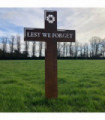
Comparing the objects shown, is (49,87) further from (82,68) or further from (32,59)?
(82,68)

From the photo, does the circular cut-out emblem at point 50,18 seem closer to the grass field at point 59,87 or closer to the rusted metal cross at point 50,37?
the rusted metal cross at point 50,37

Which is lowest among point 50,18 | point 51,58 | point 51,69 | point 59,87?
point 59,87

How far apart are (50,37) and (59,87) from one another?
1.11 meters

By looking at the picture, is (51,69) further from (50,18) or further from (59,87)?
(50,18)

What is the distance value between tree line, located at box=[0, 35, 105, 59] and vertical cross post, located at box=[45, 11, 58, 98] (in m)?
0.75

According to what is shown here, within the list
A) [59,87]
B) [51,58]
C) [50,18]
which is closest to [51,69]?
[51,58]

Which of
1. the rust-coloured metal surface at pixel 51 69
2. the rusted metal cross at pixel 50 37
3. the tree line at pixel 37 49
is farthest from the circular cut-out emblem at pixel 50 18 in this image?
the tree line at pixel 37 49

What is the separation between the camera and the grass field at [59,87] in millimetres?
2814

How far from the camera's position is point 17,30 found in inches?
141

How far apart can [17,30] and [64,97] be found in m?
1.64

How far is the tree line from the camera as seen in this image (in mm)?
3734

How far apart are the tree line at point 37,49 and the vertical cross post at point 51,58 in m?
0.75

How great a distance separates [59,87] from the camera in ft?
11.4

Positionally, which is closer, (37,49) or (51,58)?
(51,58)
